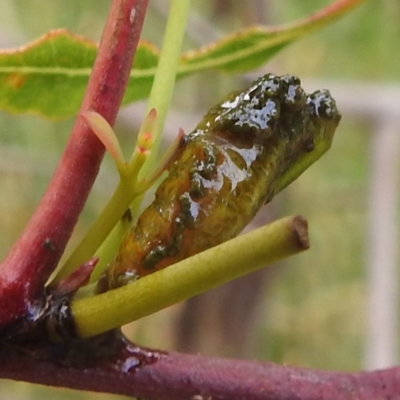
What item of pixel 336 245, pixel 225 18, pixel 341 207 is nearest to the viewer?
pixel 225 18

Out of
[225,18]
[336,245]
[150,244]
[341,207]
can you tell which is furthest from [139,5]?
[336,245]

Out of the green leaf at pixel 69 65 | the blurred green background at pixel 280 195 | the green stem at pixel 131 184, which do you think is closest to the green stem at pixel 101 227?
the green stem at pixel 131 184

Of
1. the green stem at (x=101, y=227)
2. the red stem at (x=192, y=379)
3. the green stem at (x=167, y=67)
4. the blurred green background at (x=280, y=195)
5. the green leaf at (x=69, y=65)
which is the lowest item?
the red stem at (x=192, y=379)

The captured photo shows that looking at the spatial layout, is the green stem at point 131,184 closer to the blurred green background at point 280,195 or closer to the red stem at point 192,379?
the red stem at point 192,379

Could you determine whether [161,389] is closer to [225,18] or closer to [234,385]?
[234,385]

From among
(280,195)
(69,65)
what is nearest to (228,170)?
(69,65)
